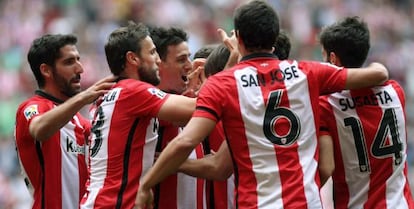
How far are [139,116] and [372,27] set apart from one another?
52.9 ft

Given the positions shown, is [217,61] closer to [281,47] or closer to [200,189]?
[281,47]

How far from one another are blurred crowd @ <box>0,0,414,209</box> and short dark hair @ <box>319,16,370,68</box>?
12.6m

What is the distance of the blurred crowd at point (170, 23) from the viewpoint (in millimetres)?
22672

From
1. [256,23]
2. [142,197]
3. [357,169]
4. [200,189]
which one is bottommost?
[200,189]

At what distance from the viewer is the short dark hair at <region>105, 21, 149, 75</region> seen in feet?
30.2

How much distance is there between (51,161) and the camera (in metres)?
9.84

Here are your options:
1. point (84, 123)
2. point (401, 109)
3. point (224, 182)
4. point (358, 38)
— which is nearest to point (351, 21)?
point (358, 38)

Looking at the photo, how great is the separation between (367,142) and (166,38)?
6.14ft

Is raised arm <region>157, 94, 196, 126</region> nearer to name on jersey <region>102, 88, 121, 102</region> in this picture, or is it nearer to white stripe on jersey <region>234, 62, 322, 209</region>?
name on jersey <region>102, 88, 121, 102</region>

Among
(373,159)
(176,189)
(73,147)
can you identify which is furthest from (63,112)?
(373,159)

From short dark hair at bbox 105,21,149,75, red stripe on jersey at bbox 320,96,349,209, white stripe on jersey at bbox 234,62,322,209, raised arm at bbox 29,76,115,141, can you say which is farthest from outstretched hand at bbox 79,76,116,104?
red stripe on jersey at bbox 320,96,349,209

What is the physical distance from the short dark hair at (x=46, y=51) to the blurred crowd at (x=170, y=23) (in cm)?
1158

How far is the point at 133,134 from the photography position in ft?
29.4

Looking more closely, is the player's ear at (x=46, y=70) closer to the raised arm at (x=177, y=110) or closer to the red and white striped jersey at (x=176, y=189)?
the red and white striped jersey at (x=176, y=189)
